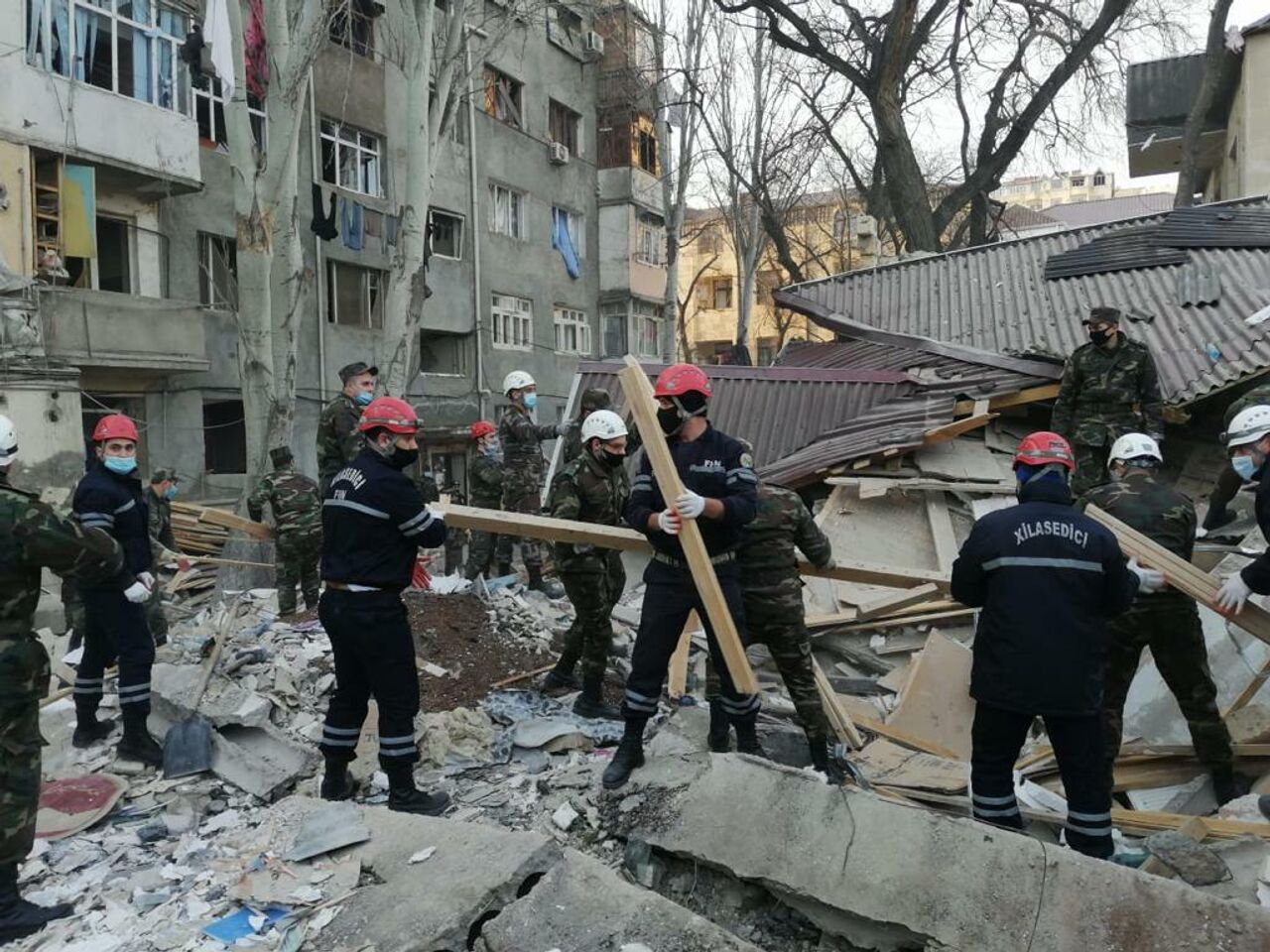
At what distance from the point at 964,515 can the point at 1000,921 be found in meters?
5.90

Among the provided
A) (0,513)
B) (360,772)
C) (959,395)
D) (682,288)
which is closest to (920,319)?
(959,395)

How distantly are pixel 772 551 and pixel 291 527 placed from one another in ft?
15.5

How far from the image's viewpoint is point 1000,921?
2963 mm

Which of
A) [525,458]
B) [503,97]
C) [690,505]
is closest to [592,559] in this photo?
[690,505]

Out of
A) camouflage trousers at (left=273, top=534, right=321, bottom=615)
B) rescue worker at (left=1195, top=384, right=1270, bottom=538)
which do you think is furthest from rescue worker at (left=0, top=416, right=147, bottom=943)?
rescue worker at (left=1195, top=384, right=1270, bottom=538)

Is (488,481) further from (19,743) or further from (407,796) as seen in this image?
(19,743)

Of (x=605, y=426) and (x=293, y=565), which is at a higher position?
(x=605, y=426)

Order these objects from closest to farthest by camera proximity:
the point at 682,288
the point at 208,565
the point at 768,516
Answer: the point at 768,516, the point at 208,565, the point at 682,288

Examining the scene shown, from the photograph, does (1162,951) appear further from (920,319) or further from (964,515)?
(920,319)

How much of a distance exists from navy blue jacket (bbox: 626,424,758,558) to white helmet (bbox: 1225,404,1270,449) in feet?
7.59

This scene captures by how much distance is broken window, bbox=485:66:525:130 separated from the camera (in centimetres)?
2445

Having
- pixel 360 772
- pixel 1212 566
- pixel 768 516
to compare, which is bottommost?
pixel 360 772

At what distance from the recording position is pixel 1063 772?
3.77 meters

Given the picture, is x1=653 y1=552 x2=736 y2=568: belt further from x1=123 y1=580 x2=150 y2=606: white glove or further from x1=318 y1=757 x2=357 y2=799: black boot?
x1=123 y1=580 x2=150 y2=606: white glove
